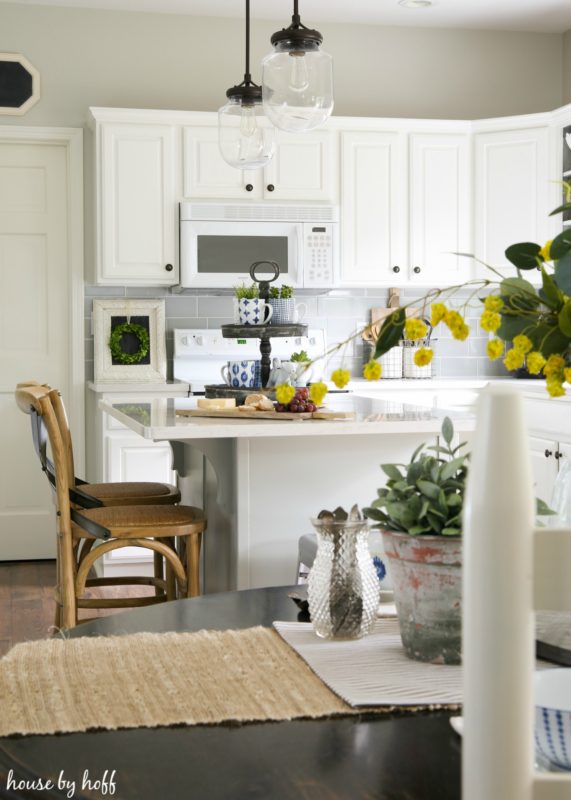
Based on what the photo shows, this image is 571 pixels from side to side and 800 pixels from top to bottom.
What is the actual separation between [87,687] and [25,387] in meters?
2.29

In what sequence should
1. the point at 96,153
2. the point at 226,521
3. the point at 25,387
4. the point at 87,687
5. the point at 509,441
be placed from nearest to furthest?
the point at 509,441, the point at 87,687, the point at 226,521, the point at 25,387, the point at 96,153

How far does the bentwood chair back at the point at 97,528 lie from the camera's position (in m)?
2.79

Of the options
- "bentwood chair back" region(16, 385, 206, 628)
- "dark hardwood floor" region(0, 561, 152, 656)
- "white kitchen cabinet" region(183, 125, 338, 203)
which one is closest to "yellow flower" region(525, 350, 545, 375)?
"bentwood chair back" region(16, 385, 206, 628)

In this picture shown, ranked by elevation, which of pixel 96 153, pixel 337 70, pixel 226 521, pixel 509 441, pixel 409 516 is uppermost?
pixel 337 70

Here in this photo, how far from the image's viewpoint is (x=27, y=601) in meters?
4.33

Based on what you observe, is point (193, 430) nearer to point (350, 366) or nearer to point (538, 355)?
point (538, 355)

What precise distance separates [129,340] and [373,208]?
1.42m

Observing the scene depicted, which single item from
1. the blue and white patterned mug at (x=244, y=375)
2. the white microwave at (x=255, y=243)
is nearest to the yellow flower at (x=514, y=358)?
the blue and white patterned mug at (x=244, y=375)

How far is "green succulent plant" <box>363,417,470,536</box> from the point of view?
95 centimetres

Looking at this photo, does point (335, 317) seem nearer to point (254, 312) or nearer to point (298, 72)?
point (254, 312)

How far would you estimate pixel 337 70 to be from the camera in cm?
546

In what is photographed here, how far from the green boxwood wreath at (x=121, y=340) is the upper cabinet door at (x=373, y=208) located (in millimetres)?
1056

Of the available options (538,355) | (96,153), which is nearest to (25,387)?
(96,153)

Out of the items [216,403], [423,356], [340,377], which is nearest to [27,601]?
[216,403]
